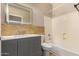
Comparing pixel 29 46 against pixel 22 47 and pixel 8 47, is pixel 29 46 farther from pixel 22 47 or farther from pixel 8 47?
pixel 8 47

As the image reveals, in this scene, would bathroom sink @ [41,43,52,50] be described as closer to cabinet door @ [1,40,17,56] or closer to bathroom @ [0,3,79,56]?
bathroom @ [0,3,79,56]

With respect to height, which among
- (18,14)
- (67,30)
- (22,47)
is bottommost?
(22,47)

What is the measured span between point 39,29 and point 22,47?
0.81 ft

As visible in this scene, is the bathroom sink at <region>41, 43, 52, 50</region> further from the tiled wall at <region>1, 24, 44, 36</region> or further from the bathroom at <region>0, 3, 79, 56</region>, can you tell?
the tiled wall at <region>1, 24, 44, 36</region>

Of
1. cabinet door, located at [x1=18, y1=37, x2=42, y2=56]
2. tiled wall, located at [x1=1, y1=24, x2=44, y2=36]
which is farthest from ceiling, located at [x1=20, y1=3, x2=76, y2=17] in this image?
cabinet door, located at [x1=18, y1=37, x2=42, y2=56]

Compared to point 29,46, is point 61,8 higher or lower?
higher

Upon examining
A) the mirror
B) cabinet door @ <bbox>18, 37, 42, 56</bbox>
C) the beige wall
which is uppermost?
the mirror

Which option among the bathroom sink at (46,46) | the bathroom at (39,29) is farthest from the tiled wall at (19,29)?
the bathroom sink at (46,46)

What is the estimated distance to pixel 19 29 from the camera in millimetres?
938

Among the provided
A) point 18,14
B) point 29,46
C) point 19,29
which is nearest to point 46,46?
point 29,46

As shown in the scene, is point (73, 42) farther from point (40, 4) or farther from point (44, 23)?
point (40, 4)

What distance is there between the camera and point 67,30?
3.14 ft

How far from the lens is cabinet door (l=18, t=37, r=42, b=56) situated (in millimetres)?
950

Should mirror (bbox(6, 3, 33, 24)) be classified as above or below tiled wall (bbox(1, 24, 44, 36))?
above
